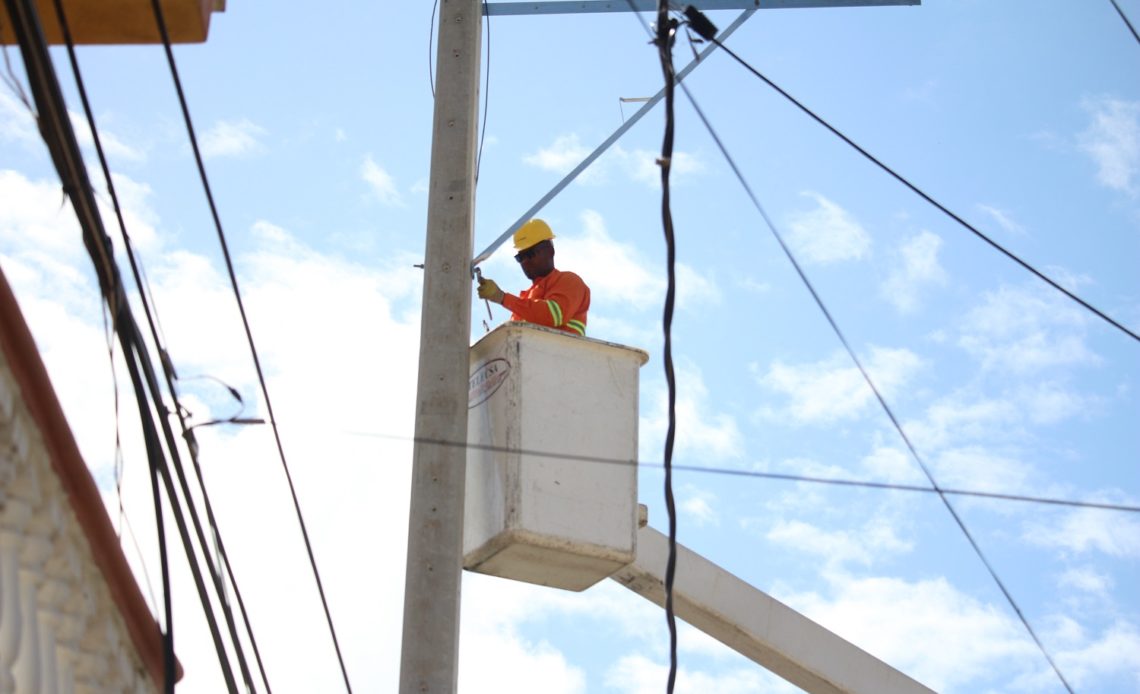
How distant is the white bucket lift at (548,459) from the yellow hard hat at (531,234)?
952 mm

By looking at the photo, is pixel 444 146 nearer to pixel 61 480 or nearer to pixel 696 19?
pixel 696 19

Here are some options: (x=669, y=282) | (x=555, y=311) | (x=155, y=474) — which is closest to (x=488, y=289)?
(x=555, y=311)

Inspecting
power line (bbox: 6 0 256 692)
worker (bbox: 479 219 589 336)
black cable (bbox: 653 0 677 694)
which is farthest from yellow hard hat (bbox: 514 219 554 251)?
power line (bbox: 6 0 256 692)

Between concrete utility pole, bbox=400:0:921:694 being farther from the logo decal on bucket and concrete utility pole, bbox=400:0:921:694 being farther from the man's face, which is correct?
the man's face

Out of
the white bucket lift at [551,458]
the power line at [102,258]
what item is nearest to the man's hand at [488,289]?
the white bucket lift at [551,458]

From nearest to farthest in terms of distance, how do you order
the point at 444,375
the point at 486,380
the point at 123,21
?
the point at 123,21 < the point at 444,375 < the point at 486,380

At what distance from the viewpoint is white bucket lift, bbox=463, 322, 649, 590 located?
6.32 metres

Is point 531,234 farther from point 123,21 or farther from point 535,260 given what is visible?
point 123,21

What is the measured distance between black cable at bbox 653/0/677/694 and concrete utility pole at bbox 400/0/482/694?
1.37 metres

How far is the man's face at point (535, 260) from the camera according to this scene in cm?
755

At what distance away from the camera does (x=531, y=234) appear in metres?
7.57

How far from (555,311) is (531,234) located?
0.62 meters

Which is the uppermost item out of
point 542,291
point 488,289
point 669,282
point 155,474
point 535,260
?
point 535,260

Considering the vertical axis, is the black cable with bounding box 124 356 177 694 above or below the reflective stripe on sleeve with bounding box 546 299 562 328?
below
